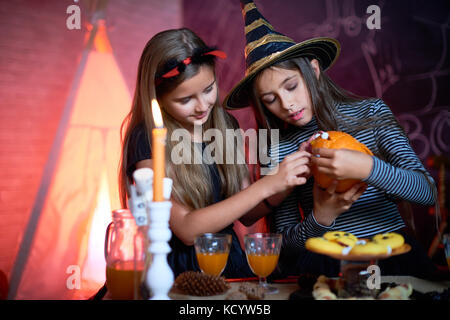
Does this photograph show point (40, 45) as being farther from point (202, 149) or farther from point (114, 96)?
point (202, 149)

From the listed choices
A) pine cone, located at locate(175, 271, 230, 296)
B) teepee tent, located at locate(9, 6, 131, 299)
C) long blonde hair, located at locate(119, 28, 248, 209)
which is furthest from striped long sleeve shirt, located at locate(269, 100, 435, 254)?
teepee tent, located at locate(9, 6, 131, 299)

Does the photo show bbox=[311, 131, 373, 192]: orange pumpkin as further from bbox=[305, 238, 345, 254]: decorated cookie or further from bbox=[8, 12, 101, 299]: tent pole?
bbox=[8, 12, 101, 299]: tent pole

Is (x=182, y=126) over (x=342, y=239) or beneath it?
over

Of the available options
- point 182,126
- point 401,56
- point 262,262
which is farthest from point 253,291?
point 401,56

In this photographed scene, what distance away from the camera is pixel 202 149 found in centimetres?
190

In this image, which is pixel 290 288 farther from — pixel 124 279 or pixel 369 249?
pixel 124 279

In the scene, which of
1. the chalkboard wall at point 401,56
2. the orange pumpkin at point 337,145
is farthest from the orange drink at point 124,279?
the chalkboard wall at point 401,56

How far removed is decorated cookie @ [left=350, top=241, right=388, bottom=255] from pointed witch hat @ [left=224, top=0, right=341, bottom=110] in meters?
0.88

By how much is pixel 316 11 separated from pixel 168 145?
232 centimetres

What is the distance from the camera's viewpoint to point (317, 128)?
1.84m

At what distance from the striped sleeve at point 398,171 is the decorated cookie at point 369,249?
1.18ft

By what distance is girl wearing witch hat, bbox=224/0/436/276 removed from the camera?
1.50 meters

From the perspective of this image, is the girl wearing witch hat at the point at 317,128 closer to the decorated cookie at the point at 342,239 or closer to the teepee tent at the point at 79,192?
the decorated cookie at the point at 342,239

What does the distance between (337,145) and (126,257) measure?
0.68 meters
